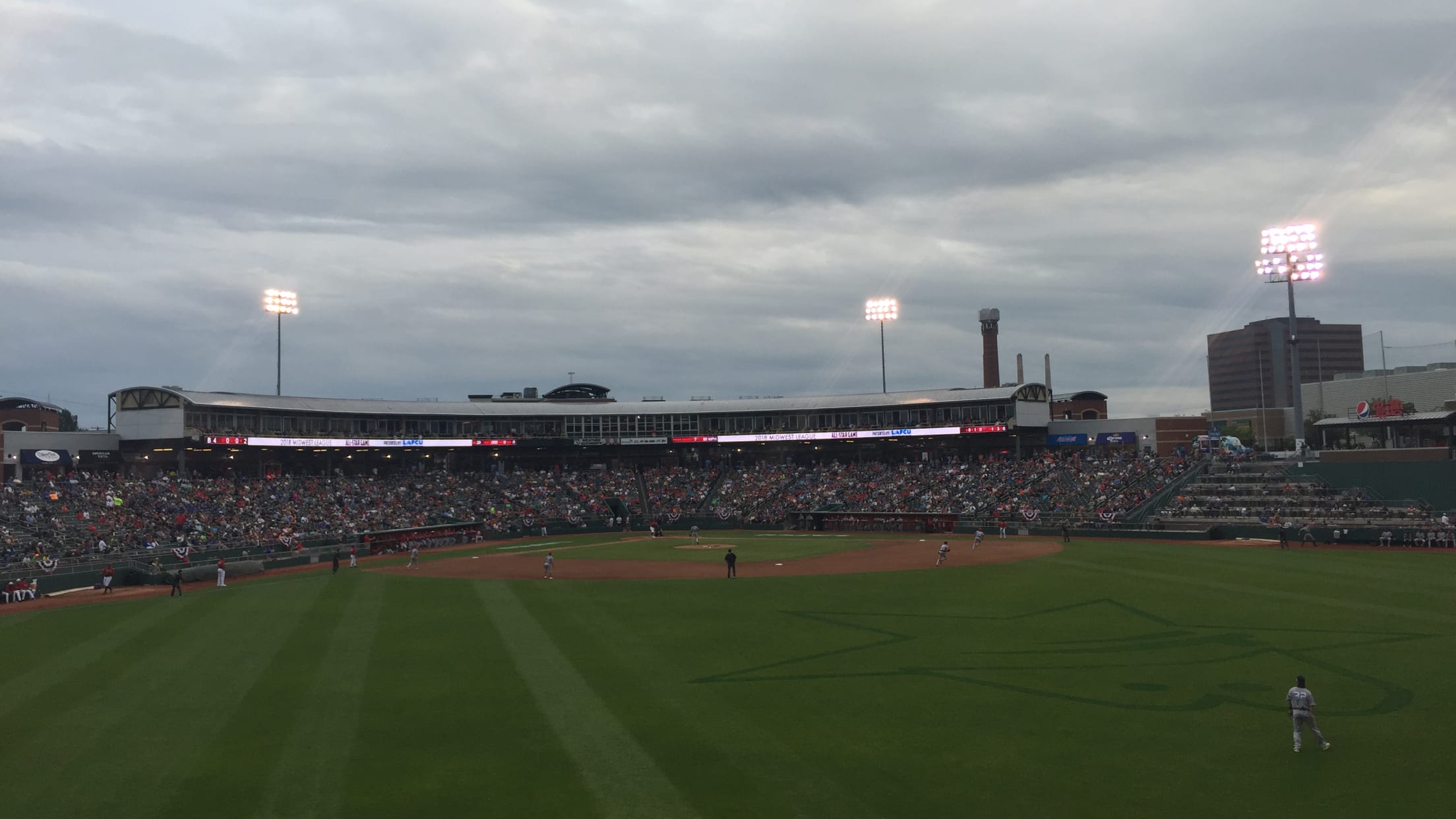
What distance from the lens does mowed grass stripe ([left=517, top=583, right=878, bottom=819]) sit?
14562mm

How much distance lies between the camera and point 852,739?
17.5 meters

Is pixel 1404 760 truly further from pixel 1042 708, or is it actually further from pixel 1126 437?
pixel 1126 437

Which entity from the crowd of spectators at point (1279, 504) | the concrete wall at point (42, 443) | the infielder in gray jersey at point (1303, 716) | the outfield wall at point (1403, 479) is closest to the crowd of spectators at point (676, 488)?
the crowd of spectators at point (1279, 504)

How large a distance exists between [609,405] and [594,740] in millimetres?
83775

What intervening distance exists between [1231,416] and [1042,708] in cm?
13206

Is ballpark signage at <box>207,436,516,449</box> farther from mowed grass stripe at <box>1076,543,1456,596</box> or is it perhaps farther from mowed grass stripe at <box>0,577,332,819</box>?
mowed grass stripe at <box>1076,543,1456,596</box>

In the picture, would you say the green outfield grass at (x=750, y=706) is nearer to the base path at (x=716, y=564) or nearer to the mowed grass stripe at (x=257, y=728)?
the mowed grass stripe at (x=257, y=728)

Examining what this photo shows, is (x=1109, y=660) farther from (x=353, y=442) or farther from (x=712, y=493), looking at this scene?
(x=353, y=442)

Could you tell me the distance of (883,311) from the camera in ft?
342

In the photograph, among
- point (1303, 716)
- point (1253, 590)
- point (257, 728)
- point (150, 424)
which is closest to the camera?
point (1303, 716)

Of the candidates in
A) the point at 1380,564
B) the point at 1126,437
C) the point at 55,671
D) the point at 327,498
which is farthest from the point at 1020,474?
the point at 55,671

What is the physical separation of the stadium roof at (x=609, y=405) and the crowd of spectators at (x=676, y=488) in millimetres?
6493

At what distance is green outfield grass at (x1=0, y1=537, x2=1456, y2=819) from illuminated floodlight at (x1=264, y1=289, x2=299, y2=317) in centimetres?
5740

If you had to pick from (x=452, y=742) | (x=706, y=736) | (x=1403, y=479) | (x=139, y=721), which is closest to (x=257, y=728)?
(x=139, y=721)
